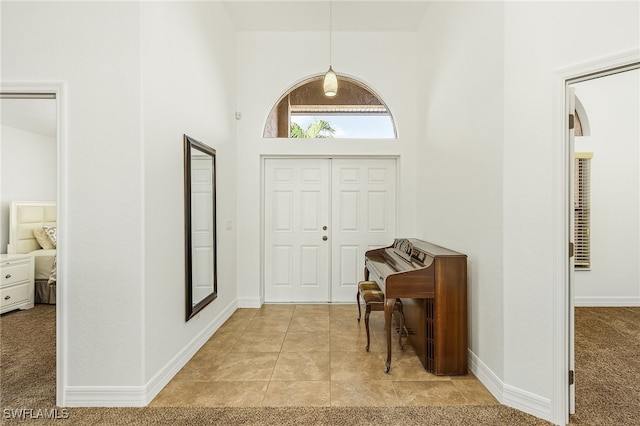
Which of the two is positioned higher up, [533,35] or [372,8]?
[372,8]

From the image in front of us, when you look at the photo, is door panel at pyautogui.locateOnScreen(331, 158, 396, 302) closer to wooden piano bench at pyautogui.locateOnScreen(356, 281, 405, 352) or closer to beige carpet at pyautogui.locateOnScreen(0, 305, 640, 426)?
wooden piano bench at pyautogui.locateOnScreen(356, 281, 405, 352)

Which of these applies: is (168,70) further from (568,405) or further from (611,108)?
(611,108)

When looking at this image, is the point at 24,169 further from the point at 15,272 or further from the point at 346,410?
the point at 346,410

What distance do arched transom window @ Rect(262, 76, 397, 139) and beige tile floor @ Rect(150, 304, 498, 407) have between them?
247cm

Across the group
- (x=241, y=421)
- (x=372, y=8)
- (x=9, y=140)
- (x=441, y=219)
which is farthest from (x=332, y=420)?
(x=9, y=140)

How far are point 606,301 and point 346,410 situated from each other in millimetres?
4062

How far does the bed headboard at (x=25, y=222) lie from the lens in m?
4.18

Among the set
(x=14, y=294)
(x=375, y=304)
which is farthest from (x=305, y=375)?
(x=14, y=294)

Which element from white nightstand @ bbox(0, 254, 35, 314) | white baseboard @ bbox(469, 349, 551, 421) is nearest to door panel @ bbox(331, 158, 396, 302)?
white baseboard @ bbox(469, 349, 551, 421)

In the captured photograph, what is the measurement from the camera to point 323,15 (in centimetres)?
371

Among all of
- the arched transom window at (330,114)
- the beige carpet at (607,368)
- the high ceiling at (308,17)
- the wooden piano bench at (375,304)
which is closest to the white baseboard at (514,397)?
the beige carpet at (607,368)

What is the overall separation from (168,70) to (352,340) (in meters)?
2.87

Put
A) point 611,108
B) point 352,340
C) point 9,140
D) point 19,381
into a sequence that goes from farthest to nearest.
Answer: point 9,140 → point 611,108 → point 352,340 → point 19,381

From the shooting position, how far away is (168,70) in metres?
2.33
